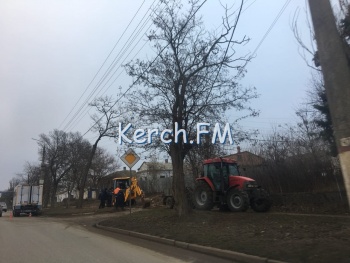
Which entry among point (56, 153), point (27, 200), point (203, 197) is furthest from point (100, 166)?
point (203, 197)

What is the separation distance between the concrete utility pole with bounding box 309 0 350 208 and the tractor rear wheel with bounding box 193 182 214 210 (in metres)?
13.1

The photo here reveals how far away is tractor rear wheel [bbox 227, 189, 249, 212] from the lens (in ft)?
57.8

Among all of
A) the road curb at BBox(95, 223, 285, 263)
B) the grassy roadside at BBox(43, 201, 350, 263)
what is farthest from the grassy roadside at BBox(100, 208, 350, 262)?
the road curb at BBox(95, 223, 285, 263)

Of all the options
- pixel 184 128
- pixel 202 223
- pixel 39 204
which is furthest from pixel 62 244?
pixel 39 204

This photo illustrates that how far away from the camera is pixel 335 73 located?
6.46 m

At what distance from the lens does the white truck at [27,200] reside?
35.6m

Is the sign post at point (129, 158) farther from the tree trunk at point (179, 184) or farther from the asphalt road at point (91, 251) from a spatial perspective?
the asphalt road at point (91, 251)

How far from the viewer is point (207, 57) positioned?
17.0 metres

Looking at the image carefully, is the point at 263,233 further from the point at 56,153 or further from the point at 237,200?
the point at 56,153

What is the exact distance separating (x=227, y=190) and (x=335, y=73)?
13.1 m

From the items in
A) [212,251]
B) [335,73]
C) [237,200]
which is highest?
[335,73]

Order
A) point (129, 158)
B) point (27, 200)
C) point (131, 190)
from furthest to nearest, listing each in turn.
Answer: point (27, 200) < point (131, 190) < point (129, 158)

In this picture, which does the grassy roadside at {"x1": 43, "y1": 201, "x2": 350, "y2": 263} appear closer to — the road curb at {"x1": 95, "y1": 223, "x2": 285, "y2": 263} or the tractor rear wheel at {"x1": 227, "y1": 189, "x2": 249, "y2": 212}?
the road curb at {"x1": 95, "y1": 223, "x2": 285, "y2": 263}

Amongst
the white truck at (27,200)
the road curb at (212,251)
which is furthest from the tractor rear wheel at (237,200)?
the white truck at (27,200)
